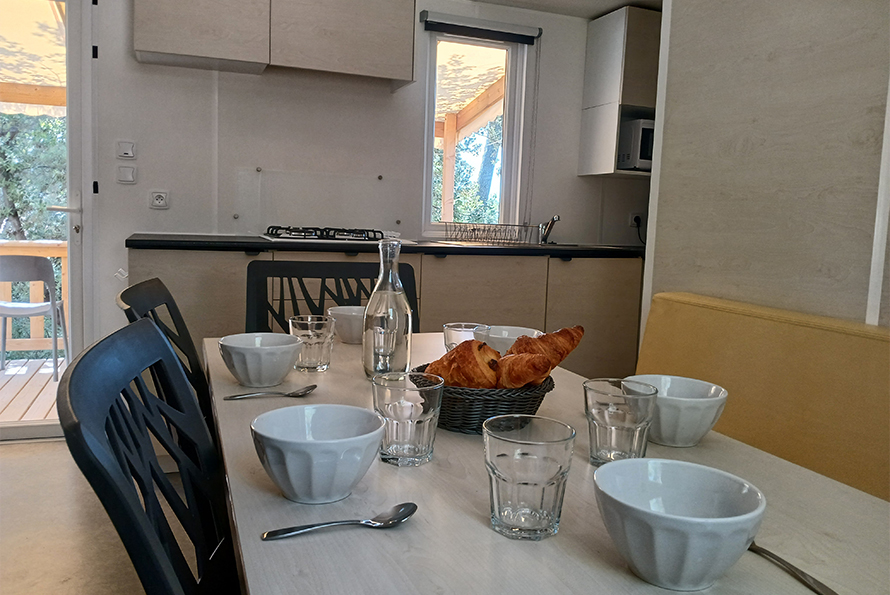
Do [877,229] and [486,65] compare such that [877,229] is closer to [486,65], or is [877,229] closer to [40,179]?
[486,65]

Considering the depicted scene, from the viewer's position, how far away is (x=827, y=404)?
1390 mm

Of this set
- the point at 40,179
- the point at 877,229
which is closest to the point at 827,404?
the point at 877,229

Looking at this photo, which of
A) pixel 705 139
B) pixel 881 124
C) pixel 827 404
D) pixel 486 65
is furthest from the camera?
pixel 486 65

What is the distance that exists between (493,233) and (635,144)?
94 centimetres

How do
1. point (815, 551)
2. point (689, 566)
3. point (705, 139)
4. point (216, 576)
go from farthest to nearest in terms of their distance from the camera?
point (705, 139), point (216, 576), point (815, 551), point (689, 566)

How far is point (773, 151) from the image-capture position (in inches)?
71.8

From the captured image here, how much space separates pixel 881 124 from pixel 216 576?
5.37 feet

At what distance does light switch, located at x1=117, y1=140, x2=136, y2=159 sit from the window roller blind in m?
1.64

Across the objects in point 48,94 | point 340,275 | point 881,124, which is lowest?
point 340,275

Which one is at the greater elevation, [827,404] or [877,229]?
[877,229]

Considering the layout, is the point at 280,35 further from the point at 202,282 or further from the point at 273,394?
the point at 273,394

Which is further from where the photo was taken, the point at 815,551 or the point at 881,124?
the point at 881,124

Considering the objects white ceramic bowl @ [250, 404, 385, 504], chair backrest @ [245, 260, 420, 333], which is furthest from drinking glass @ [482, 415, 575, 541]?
chair backrest @ [245, 260, 420, 333]

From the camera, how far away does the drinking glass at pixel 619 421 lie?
2.91 feet
